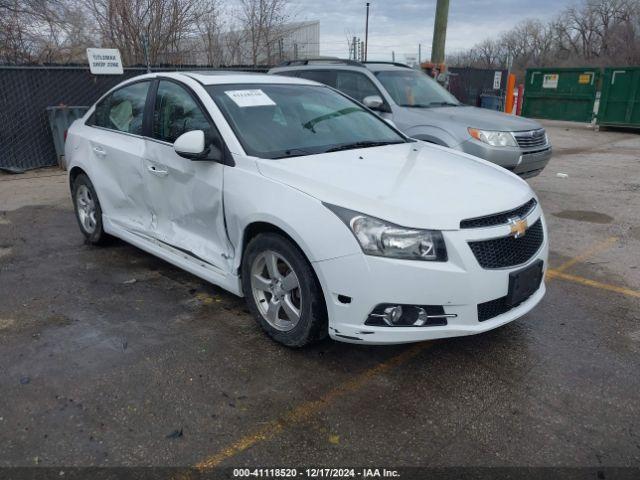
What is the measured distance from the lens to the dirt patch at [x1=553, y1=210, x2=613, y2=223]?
21.3 feet

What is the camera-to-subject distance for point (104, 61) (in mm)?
10234

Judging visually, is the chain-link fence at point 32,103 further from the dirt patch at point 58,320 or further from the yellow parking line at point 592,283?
the yellow parking line at point 592,283

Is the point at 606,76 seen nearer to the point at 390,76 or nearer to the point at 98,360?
the point at 390,76

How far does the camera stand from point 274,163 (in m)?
3.36

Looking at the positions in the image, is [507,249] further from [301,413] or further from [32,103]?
[32,103]

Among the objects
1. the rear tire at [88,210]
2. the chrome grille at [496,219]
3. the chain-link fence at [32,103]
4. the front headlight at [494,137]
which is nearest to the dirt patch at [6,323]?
the rear tire at [88,210]

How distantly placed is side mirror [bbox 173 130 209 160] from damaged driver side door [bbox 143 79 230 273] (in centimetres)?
10

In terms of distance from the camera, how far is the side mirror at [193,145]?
3.49 meters

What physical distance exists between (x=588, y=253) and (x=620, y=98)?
44.4 feet

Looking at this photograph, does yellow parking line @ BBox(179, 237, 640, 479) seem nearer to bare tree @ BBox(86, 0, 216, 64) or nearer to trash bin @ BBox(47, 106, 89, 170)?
trash bin @ BBox(47, 106, 89, 170)

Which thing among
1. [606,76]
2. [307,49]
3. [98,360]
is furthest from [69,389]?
[307,49]

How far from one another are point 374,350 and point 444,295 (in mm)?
816

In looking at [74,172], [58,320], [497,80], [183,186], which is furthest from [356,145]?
[497,80]

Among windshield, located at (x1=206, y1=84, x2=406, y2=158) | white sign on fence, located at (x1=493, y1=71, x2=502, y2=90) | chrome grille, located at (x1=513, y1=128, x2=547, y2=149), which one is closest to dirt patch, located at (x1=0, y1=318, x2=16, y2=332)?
windshield, located at (x1=206, y1=84, x2=406, y2=158)
